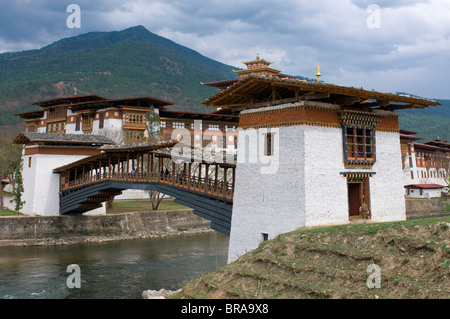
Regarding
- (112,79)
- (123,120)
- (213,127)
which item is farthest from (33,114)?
(112,79)

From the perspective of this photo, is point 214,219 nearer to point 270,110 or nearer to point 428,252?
point 270,110

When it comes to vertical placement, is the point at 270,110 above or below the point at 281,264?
above

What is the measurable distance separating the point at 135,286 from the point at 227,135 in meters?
39.5

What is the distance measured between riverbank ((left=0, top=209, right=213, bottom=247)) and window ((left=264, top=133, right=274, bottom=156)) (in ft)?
65.5

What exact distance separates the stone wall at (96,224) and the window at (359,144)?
72.1 ft

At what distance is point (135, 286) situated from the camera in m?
19.0

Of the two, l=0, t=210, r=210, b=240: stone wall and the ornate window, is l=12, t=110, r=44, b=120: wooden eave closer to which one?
l=0, t=210, r=210, b=240: stone wall

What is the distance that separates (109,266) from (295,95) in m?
14.6

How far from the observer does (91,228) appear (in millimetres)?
A: 32500

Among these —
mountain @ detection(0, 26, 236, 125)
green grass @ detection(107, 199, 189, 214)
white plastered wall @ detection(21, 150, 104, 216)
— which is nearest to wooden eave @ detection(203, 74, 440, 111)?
white plastered wall @ detection(21, 150, 104, 216)

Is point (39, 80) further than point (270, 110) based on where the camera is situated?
Yes
